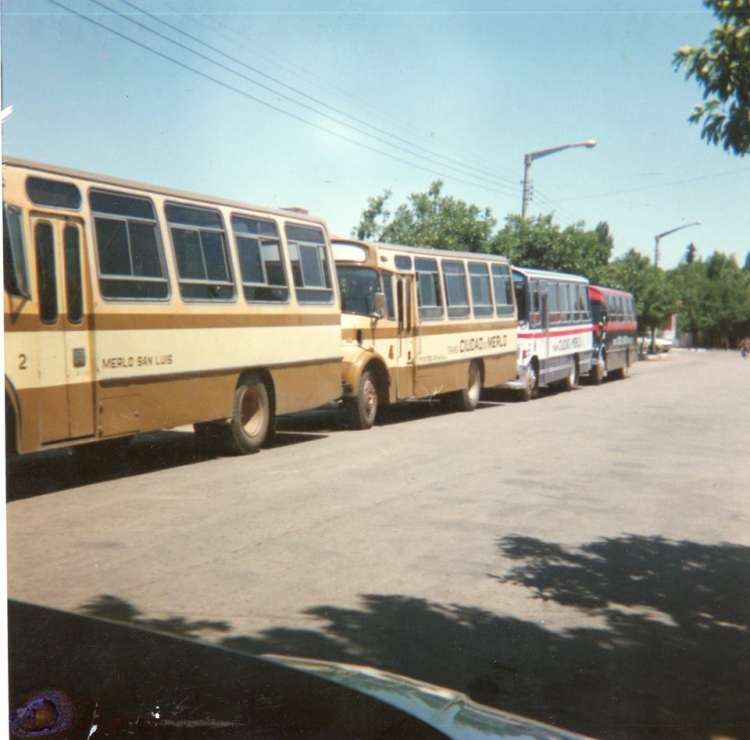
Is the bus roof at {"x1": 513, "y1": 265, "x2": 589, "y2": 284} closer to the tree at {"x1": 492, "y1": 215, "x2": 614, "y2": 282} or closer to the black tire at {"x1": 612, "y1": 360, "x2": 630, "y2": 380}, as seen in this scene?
the tree at {"x1": 492, "y1": 215, "x2": 614, "y2": 282}

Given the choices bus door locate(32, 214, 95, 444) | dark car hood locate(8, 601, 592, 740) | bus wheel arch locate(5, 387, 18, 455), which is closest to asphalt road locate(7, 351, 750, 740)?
bus wheel arch locate(5, 387, 18, 455)

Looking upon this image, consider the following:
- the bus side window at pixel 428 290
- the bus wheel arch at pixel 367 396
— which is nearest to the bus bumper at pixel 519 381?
the bus side window at pixel 428 290

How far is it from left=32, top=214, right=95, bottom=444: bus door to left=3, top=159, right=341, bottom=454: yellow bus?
0.04 feet

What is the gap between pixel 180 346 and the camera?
433 inches

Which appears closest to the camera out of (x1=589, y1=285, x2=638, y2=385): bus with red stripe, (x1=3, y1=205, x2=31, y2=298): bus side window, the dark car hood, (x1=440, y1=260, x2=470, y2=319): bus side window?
the dark car hood

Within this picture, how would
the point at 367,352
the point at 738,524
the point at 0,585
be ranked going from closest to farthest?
the point at 0,585 → the point at 738,524 → the point at 367,352

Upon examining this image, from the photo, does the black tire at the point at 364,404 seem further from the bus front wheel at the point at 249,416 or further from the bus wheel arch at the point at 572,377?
the bus wheel arch at the point at 572,377

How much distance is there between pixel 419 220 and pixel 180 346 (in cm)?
2313

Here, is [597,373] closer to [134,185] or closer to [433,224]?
[433,224]

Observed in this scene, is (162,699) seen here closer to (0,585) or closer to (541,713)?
(0,585)

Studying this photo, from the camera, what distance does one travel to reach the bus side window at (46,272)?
29.1ft

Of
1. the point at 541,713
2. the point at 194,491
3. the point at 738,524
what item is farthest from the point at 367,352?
the point at 541,713

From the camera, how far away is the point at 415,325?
1742cm

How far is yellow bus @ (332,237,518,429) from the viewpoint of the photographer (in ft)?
52.5
